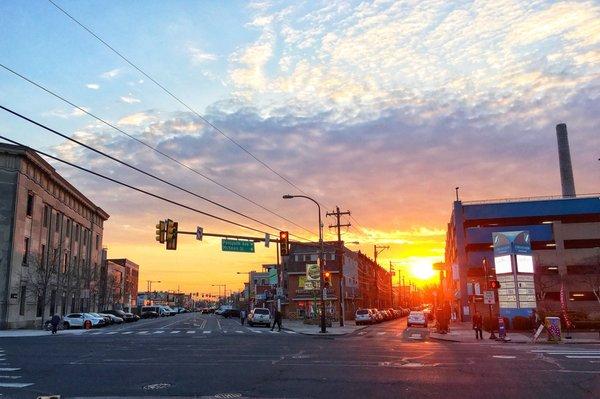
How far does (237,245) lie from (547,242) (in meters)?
46.7

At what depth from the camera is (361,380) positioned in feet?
44.7

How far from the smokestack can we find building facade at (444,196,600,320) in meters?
10.7

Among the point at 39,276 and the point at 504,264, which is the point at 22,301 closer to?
the point at 39,276

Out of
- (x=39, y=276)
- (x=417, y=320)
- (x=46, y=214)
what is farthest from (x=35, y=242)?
(x=417, y=320)

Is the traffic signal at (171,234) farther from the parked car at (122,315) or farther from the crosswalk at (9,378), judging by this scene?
the parked car at (122,315)

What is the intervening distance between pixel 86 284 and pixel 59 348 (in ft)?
170

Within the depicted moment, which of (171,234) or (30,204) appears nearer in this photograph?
(171,234)

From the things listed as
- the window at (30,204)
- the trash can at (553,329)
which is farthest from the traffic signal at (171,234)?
the window at (30,204)

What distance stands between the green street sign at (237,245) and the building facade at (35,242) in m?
27.8

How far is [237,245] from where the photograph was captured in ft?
114

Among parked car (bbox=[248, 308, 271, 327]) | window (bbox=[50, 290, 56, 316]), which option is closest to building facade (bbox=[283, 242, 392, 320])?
parked car (bbox=[248, 308, 271, 327])

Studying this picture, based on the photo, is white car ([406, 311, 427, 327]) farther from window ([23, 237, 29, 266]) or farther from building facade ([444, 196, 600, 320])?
window ([23, 237, 29, 266])

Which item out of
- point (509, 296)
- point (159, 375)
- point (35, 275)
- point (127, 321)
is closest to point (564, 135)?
point (509, 296)

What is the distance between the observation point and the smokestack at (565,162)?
253 feet
